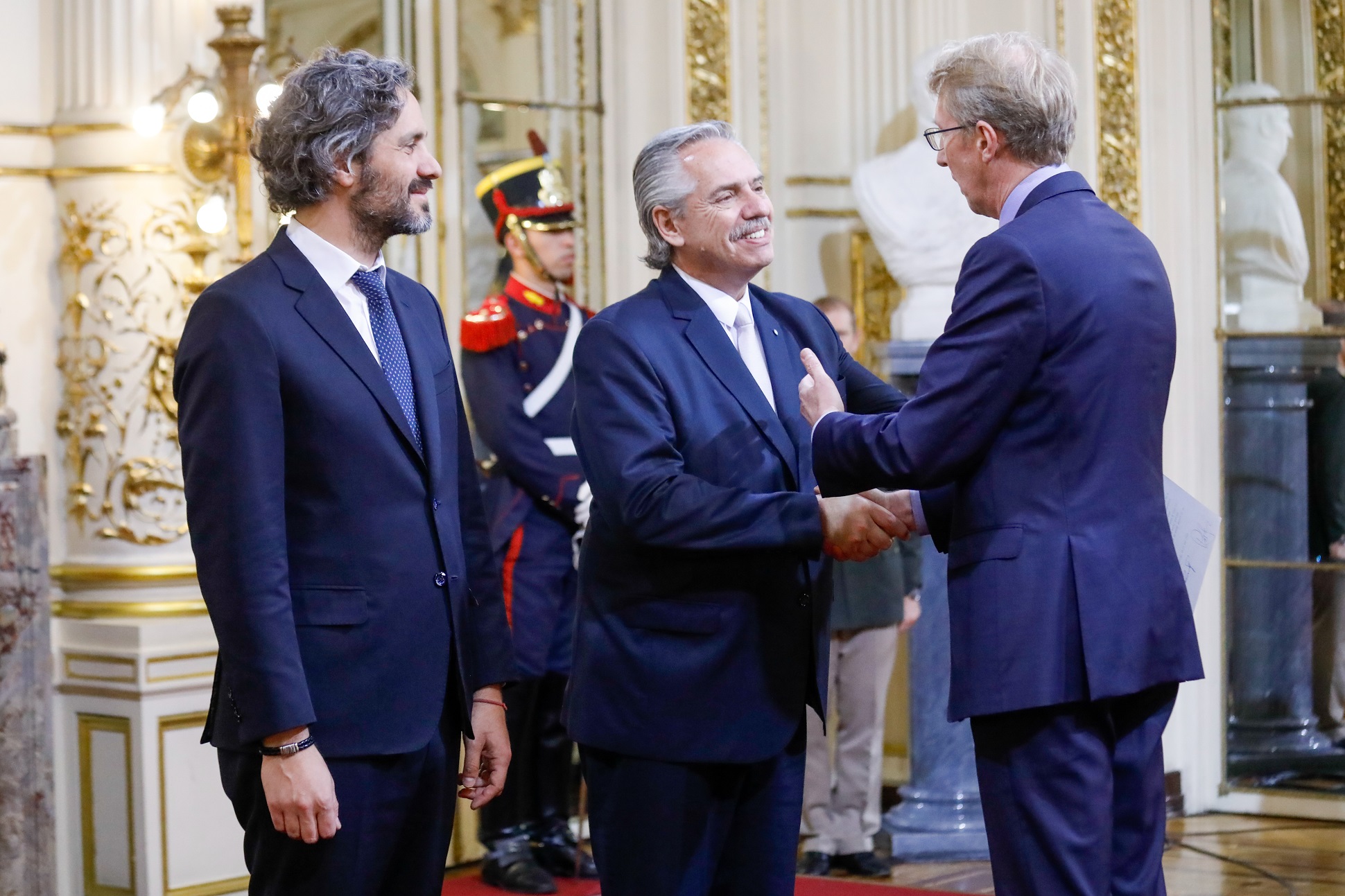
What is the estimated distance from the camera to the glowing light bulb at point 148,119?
159 inches

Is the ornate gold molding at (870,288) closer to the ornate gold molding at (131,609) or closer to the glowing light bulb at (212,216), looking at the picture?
the glowing light bulb at (212,216)

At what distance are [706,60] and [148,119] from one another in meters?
1.97

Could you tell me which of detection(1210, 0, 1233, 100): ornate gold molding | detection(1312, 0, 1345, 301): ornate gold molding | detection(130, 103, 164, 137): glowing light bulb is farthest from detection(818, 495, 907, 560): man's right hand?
detection(1210, 0, 1233, 100): ornate gold molding

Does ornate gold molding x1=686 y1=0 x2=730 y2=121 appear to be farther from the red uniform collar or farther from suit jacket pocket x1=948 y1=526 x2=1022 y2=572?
suit jacket pocket x1=948 y1=526 x2=1022 y2=572

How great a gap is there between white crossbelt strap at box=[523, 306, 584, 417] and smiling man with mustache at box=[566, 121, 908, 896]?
6.85 feet

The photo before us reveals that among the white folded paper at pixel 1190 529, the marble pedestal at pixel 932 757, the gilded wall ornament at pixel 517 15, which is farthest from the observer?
the gilded wall ornament at pixel 517 15

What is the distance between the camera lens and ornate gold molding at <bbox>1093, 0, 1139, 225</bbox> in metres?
5.47

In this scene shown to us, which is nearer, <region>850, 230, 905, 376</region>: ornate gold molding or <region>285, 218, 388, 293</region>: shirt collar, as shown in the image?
<region>285, 218, 388, 293</region>: shirt collar

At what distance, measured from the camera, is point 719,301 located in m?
2.39

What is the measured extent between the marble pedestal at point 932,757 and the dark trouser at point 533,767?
1.07 m

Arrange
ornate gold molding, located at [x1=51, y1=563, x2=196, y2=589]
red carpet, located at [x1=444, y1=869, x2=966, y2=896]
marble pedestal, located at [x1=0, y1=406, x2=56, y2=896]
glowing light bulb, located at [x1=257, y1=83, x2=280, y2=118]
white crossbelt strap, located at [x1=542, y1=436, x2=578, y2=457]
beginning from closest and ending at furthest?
marble pedestal, located at [x1=0, y1=406, x2=56, y2=896] < glowing light bulb, located at [x1=257, y1=83, x2=280, y2=118] < ornate gold molding, located at [x1=51, y1=563, x2=196, y2=589] < red carpet, located at [x1=444, y1=869, x2=966, y2=896] < white crossbelt strap, located at [x1=542, y1=436, x2=578, y2=457]

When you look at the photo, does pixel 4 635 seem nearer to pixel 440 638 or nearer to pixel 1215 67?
pixel 440 638

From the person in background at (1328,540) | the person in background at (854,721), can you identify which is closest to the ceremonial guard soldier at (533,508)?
the person in background at (854,721)

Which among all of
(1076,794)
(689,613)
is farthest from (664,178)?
(1076,794)
